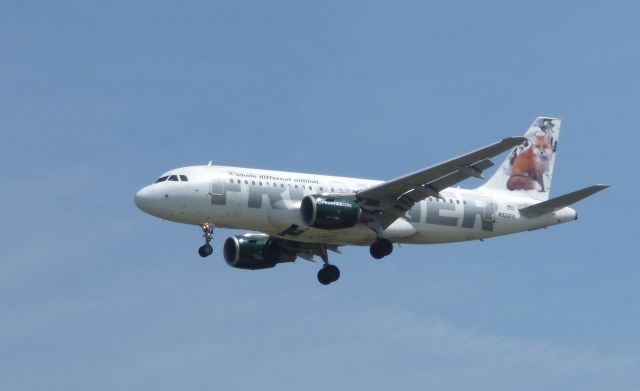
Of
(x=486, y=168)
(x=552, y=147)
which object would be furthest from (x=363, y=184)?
(x=552, y=147)

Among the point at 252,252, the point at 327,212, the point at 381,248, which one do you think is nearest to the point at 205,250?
the point at 327,212

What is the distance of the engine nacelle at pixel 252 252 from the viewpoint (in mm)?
63562

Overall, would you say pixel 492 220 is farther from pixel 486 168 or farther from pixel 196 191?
pixel 196 191

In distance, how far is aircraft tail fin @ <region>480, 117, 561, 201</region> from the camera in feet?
216

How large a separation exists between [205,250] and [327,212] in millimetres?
5269

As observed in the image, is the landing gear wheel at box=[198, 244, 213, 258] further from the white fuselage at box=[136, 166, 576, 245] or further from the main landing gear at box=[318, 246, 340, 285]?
the main landing gear at box=[318, 246, 340, 285]

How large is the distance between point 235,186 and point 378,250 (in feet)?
23.0

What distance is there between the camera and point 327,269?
208 feet

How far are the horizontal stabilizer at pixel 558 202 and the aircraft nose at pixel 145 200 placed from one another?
17.1 m

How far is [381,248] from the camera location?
59812 millimetres

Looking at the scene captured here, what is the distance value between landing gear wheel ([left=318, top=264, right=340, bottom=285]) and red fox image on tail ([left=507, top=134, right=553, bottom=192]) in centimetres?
932

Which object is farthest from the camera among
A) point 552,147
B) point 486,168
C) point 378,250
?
point 552,147

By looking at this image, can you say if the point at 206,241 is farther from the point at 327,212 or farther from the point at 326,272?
the point at 326,272

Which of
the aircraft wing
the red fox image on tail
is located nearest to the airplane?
the aircraft wing
